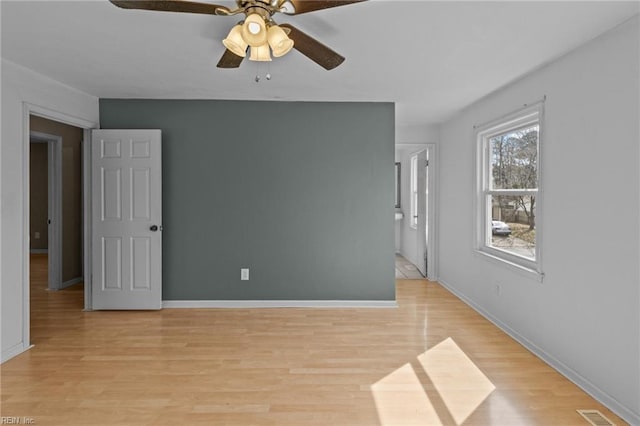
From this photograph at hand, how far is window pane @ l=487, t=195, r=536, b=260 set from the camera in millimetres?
3488

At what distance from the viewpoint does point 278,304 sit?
447cm

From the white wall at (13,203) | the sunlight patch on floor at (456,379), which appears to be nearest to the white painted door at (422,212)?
the sunlight patch on floor at (456,379)

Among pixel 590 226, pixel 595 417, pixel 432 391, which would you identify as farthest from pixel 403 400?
pixel 590 226

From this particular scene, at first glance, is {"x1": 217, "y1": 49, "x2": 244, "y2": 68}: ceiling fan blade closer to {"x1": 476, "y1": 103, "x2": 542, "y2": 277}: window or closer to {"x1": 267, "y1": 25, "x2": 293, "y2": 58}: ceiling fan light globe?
{"x1": 267, "y1": 25, "x2": 293, "y2": 58}: ceiling fan light globe

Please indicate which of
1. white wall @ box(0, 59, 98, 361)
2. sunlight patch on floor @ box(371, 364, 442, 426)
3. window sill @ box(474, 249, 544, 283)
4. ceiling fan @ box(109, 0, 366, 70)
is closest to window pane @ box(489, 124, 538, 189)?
window sill @ box(474, 249, 544, 283)

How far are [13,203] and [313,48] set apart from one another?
2.82 metres

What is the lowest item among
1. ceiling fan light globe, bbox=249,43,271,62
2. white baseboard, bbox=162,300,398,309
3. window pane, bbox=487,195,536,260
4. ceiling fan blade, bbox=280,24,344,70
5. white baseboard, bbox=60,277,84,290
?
white baseboard, bbox=162,300,398,309

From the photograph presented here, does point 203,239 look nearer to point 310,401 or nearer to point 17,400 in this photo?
point 17,400

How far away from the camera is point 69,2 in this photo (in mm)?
2172

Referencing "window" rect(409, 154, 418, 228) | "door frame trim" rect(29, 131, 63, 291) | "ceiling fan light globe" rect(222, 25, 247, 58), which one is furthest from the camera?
"window" rect(409, 154, 418, 228)

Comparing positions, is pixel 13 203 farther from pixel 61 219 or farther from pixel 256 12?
pixel 256 12

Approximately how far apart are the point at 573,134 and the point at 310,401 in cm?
260

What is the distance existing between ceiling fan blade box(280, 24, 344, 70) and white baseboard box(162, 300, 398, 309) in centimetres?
286

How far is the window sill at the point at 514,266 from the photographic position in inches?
126
